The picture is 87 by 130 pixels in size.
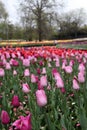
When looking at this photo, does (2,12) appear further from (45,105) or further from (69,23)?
(45,105)

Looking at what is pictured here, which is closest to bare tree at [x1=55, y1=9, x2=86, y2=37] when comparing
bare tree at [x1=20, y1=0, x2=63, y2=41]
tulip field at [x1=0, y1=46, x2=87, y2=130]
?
bare tree at [x1=20, y1=0, x2=63, y2=41]

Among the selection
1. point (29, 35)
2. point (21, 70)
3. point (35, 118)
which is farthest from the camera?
point (29, 35)

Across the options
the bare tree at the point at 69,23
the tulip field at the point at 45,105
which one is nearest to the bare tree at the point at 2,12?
the bare tree at the point at 69,23

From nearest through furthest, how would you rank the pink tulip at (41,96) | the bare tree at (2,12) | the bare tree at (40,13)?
the pink tulip at (41,96)
the bare tree at (40,13)
the bare tree at (2,12)

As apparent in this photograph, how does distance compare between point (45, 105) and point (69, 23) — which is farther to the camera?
point (69, 23)

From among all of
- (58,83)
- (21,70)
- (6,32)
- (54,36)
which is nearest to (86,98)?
(58,83)

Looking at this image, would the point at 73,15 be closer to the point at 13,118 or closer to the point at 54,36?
the point at 54,36

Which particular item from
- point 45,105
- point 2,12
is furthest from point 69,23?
point 45,105

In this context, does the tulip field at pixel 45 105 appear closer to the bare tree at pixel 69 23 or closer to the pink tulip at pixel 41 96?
the pink tulip at pixel 41 96

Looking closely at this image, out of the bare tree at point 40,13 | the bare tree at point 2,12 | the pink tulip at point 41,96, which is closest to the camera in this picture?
the pink tulip at point 41,96

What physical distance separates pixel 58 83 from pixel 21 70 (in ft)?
9.42

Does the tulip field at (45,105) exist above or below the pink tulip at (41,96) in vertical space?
below

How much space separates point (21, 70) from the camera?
227 inches

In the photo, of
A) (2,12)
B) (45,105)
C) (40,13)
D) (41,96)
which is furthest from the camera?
(2,12)
